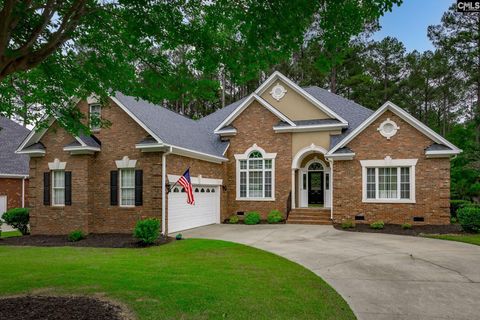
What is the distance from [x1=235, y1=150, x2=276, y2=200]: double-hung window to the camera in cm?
1975

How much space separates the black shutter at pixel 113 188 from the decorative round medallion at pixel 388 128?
41.2 ft

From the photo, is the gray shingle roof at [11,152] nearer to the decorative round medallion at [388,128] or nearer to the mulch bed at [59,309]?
the mulch bed at [59,309]

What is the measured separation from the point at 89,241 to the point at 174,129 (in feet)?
21.4

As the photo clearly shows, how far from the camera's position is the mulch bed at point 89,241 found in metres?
13.5

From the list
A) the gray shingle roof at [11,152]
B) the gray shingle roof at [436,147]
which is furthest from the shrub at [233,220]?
the gray shingle roof at [11,152]

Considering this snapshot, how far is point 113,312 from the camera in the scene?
5.65 meters

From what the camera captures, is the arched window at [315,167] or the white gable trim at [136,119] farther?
the arched window at [315,167]

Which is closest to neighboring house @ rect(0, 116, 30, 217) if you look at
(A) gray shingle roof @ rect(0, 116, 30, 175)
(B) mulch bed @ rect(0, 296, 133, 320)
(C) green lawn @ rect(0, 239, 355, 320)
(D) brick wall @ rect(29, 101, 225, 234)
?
(A) gray shingle roof @ rect(0, 116, 30, 175)

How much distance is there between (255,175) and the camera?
20.0 m

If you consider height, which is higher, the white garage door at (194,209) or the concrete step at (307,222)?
the white garage door at (194,209)

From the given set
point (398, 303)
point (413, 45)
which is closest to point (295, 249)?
point (398, 303)

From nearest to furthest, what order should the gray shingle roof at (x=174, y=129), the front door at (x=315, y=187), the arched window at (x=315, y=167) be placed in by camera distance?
the gray shingle roof at (x=174, y=129) < the arched window at (x=315, y=167) < the front door at (x=315, y=187)

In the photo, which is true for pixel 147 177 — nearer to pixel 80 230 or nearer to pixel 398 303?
pixel 80 230

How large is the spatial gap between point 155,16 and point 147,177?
9.78 metres
